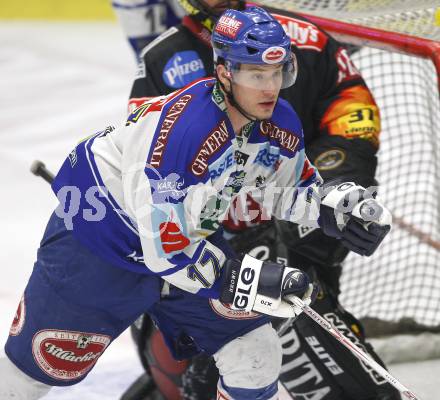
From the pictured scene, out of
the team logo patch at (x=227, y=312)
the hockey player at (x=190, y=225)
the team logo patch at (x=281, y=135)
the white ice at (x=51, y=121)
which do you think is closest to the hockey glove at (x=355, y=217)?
the hockey player at (x=190, y=225)

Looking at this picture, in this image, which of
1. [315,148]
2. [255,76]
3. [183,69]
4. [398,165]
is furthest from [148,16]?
[255,76]

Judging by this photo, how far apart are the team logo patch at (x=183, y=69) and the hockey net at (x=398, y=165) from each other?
1.64ft

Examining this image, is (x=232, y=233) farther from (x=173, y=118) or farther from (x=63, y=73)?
(x=63, y=73)

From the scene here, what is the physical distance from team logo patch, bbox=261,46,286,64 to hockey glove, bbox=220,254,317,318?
489mm

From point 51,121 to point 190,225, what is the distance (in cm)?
357

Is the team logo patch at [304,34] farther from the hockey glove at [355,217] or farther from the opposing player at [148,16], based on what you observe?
the opposing player at [148,16]

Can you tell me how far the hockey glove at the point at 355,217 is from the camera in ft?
8.91

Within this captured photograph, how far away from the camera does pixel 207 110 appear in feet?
8.50

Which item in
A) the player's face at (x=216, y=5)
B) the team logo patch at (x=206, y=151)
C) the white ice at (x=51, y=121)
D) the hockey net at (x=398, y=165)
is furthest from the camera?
the white ice at (x=51, y=121)

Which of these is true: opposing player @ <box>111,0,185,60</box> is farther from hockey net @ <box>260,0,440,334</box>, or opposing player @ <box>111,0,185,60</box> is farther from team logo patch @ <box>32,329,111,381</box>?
team logo patch @ <box>32,329,111,381</box>

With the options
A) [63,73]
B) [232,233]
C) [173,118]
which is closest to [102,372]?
[232,233]

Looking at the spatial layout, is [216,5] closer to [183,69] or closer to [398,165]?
[183,69]

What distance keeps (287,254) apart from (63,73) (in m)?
3.72

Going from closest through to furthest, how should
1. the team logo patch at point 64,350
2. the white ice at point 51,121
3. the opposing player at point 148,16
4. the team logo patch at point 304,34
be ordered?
1. the team logo patch at point 64,350
2. the team logo patch at point 304,34
3. the white ice at point 51,121
4. the opposing player at point 148,16
